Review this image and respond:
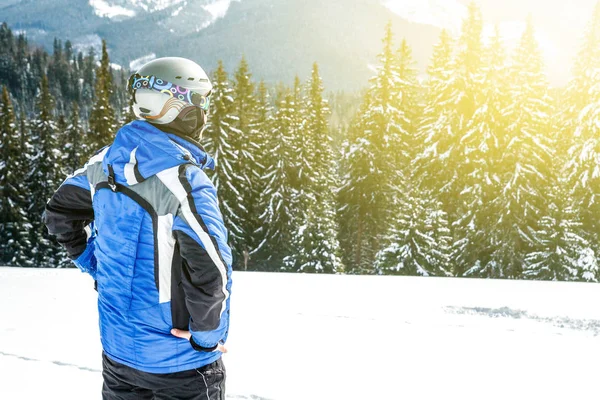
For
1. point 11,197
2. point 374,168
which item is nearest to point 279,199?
point 374,168

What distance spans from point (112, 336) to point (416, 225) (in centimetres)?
1992

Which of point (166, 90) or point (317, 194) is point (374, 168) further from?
point (166, 90)

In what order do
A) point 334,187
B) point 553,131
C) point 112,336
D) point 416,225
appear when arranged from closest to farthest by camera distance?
point 112,336 < point 416,225 < point 553,131 < point 334,187

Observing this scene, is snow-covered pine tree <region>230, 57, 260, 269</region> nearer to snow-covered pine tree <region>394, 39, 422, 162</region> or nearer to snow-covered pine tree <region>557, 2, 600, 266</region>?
snow-covered pine tree <region>394, 39, 422, 162</region>

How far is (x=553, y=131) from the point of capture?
24.7m

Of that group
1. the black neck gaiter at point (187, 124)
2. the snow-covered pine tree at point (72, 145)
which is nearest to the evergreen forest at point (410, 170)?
the snow-covered pine tree at point (72, 145)

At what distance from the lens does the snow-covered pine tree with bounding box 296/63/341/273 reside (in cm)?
2500

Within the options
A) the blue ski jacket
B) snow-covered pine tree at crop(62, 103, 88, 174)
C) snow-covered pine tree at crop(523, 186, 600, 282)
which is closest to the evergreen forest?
snow-covered pine tree at crop(523, 186, 600, 282)

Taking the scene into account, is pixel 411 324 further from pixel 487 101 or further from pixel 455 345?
pixel 487 101

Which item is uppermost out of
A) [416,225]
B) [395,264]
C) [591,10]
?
[591,10]

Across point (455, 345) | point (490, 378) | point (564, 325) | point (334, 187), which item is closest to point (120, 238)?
point (490, 378)

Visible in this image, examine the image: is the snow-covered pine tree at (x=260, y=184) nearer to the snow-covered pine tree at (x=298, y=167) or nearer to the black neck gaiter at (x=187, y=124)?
the snow-covered pine tree at (x=298, y=167)

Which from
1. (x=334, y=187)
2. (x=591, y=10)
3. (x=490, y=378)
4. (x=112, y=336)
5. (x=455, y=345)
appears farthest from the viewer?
(x=334, y=187)

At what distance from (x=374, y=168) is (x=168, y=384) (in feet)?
92.5
